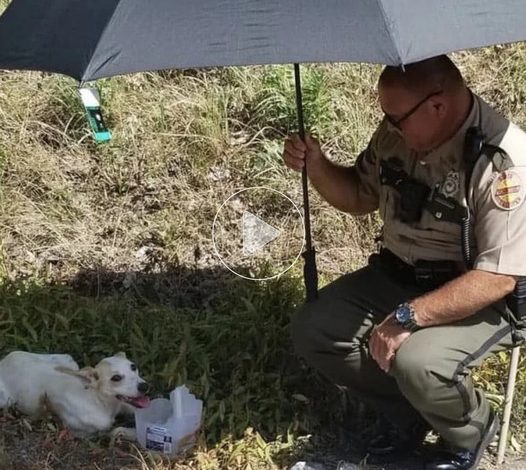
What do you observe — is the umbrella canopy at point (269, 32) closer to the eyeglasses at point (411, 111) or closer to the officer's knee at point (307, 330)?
the eyeglasses at point (411, 111)

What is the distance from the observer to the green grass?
4.16 m

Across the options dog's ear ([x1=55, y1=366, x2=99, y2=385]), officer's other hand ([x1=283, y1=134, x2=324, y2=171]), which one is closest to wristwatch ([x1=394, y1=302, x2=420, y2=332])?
officer's other hand ([x1=283, y1=134, x2=324, y2=171])

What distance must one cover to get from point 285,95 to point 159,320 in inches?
68.8

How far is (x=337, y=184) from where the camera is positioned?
3811mm

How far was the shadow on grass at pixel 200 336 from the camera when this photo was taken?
4.05m

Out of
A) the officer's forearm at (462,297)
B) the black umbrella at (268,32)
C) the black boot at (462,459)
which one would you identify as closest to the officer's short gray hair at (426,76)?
the black umbrella at (268,32)

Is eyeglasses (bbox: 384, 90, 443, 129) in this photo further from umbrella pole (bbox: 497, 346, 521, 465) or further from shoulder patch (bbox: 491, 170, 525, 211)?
umbrella pole (bbox: 497, 346, 521, 465)

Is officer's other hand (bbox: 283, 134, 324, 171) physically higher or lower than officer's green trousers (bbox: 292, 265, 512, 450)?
higher

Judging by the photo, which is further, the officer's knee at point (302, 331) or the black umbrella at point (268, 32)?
the officer's knee at point (302, 331)

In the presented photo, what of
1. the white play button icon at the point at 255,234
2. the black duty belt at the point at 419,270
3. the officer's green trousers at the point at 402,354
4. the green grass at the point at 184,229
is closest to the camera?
the officer's green trousers at the point at 402,354

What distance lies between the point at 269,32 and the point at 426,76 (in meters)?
0.87

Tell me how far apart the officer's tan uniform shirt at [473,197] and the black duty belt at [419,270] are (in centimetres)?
3

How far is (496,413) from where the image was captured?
383 cm
